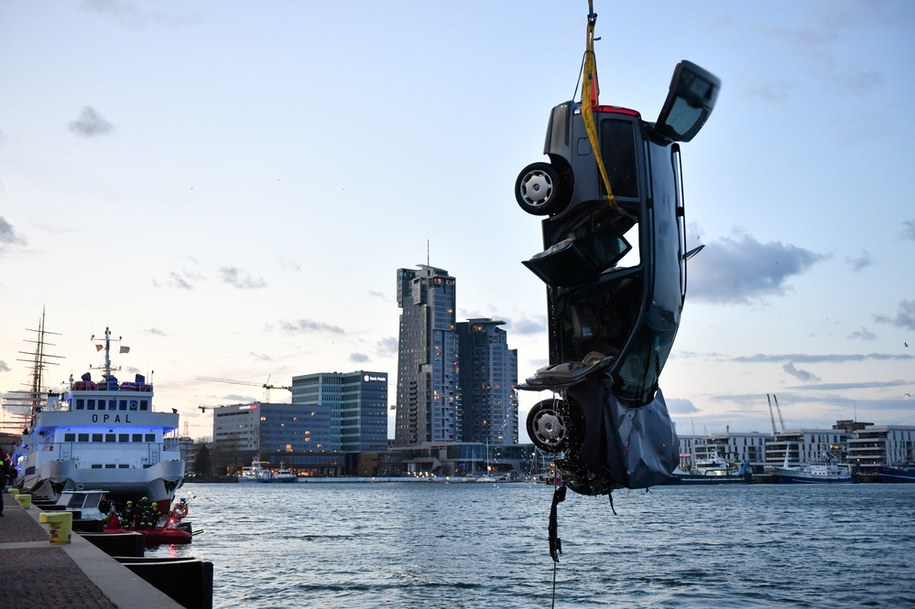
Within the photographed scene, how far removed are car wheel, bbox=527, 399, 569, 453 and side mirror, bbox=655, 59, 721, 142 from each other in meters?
4.67

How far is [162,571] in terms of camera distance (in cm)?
2108

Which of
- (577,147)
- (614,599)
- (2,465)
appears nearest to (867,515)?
(614,599)

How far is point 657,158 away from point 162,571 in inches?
606

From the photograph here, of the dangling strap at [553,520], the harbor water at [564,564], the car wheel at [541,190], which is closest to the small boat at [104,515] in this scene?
the harbor water at [564,564]

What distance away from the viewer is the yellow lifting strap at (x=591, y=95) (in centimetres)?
Answer: 1315

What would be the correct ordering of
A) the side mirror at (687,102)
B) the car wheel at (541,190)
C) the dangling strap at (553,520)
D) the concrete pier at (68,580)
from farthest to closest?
the concrete pier at (68,580) < the dangling strap at (553,520) < the car wheel at (541,190) < the side mirror at (687,102)

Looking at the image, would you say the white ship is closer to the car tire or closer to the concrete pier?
the concrete pier

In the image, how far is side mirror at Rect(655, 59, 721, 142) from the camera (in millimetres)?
12961

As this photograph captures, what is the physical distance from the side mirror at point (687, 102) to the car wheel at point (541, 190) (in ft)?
6.34

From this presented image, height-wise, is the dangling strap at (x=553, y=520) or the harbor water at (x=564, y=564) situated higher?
the dangling strap at (x=553, y=520)

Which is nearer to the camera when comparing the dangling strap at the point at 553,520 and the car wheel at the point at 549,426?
the car wheel at the point at 549,426

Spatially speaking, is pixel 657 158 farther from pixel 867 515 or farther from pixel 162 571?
pixel 867 515

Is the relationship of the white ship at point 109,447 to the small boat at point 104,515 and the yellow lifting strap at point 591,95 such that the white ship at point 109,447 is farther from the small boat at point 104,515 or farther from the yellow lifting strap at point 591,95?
the yellow lifting strap at point 591,95

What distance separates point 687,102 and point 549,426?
17.8ft
